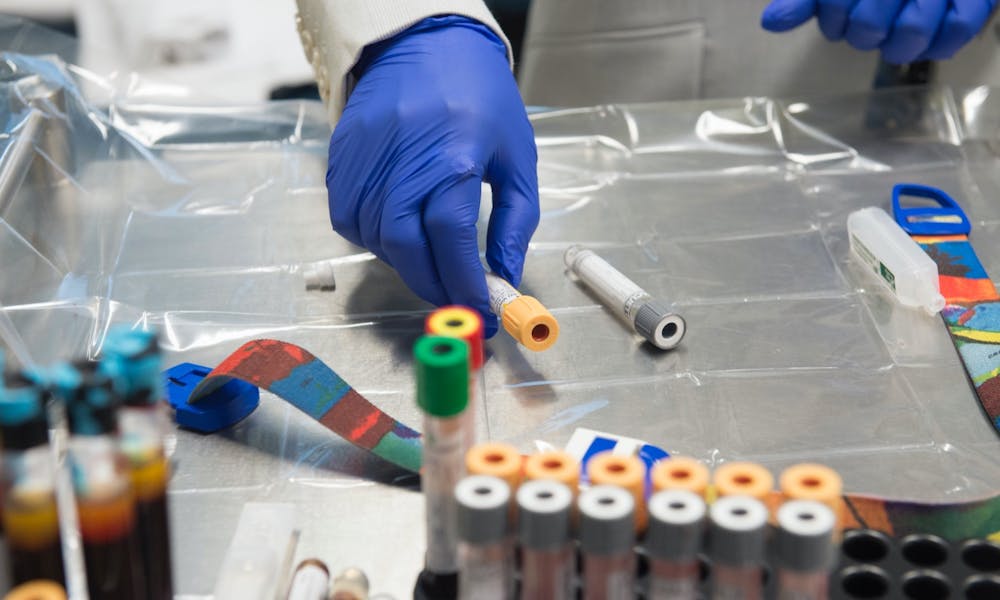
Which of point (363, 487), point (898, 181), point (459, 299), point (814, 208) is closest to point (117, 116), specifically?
point (459, 299)

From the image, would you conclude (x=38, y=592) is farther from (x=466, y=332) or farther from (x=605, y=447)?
(x=605, y=447)

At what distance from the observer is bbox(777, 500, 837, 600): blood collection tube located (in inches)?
25.6

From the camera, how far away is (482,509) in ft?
2.18

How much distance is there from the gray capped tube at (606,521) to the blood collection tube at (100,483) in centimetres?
27

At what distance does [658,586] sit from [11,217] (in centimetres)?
81

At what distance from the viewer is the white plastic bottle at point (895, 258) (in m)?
1.15

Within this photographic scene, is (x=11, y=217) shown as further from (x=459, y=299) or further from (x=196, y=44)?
(x=196, y=44)

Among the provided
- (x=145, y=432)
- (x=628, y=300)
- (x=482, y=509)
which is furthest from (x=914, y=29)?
(x=145, y=432)

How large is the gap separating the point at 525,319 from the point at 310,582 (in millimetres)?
352

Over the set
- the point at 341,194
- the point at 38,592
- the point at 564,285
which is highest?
the point at 38,592

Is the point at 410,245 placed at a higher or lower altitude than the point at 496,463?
lower

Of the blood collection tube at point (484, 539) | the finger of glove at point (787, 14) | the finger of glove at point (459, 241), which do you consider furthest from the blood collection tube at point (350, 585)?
the finger of glove at point (787, 14)

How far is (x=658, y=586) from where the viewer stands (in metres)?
0.69

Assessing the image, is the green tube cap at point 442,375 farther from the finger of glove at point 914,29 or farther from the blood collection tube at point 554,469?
the finger of glove at point 914,29
